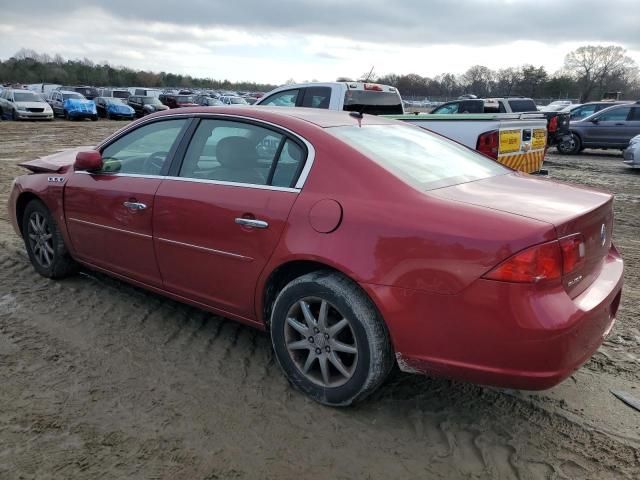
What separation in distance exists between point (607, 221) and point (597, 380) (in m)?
0.99

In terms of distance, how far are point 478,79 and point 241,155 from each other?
278 ft

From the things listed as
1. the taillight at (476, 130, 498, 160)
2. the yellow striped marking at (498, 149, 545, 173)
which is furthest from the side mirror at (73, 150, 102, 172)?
the yellow striped marking at (498, 149, 545, 173)

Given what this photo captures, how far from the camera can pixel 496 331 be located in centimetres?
227

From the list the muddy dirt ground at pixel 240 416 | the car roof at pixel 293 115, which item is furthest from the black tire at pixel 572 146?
the car roof at pixel 293 115

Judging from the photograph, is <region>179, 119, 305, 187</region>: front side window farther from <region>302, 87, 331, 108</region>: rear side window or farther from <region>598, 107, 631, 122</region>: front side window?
<region>598, 107, 631, 122</region>: front side window

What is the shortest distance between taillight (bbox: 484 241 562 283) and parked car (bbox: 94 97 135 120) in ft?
102

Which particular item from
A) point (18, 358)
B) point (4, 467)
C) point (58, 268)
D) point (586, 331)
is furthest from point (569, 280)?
point (58, 268)

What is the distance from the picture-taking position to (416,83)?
7812cm

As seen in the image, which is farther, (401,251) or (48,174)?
(48,174)

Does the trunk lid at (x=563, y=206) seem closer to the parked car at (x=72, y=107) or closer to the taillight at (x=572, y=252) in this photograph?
the taillight at (x=572, y=252)

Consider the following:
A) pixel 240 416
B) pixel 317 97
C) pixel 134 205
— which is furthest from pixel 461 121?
pixel 240 416

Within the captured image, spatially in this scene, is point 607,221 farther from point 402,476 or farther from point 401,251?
point 402,476

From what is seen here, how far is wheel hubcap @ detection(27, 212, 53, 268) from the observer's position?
15.0 feet

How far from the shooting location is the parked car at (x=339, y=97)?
8.34 metres
